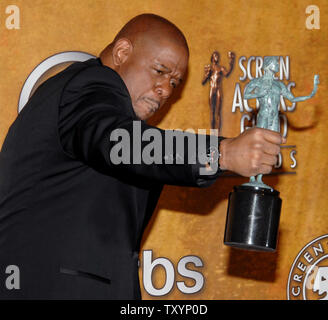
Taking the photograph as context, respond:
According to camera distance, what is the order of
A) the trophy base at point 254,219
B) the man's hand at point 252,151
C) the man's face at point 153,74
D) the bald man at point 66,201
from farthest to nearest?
the man's face at point 153,74
the trophy base at point 254,219
the bald man at point 66,201
the man's hand at point 252,151

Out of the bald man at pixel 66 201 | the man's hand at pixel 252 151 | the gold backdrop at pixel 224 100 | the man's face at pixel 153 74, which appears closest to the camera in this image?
the man's hand at pixel 252 151

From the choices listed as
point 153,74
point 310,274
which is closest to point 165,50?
point 153,74

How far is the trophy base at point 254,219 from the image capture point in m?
1.47

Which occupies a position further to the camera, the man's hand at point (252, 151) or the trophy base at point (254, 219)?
the trophy base at point (254, 219)

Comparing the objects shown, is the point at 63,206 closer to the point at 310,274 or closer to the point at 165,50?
the point at 165,50

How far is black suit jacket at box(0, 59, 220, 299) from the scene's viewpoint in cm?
131

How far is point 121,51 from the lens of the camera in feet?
5.72

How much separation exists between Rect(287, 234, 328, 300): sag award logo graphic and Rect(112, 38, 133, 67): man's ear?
1.36 m

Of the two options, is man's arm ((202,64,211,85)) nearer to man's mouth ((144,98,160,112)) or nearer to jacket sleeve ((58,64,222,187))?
man's mouth ((144,98,160,112))

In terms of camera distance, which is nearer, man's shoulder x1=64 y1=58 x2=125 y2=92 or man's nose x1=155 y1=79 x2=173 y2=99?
man's shoulder x1=64 y1=58 x2=125 y2=92

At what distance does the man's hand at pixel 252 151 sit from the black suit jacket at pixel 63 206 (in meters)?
0.21

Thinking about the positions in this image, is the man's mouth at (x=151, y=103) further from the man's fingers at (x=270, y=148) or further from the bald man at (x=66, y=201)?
the man's fingers at (x=270, y=148)

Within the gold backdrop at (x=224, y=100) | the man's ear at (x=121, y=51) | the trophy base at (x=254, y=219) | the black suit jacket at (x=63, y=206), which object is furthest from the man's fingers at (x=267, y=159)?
the gold backdrop at (x=224, y=100)

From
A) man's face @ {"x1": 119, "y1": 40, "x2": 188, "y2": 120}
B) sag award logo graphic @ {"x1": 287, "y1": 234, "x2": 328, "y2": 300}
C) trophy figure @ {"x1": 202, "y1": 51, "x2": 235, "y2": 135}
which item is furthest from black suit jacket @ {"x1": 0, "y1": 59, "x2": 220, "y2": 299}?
sag award logo graphic @ {"x1": 287, "y1": 234, "x2": 328, "y2": 300}
